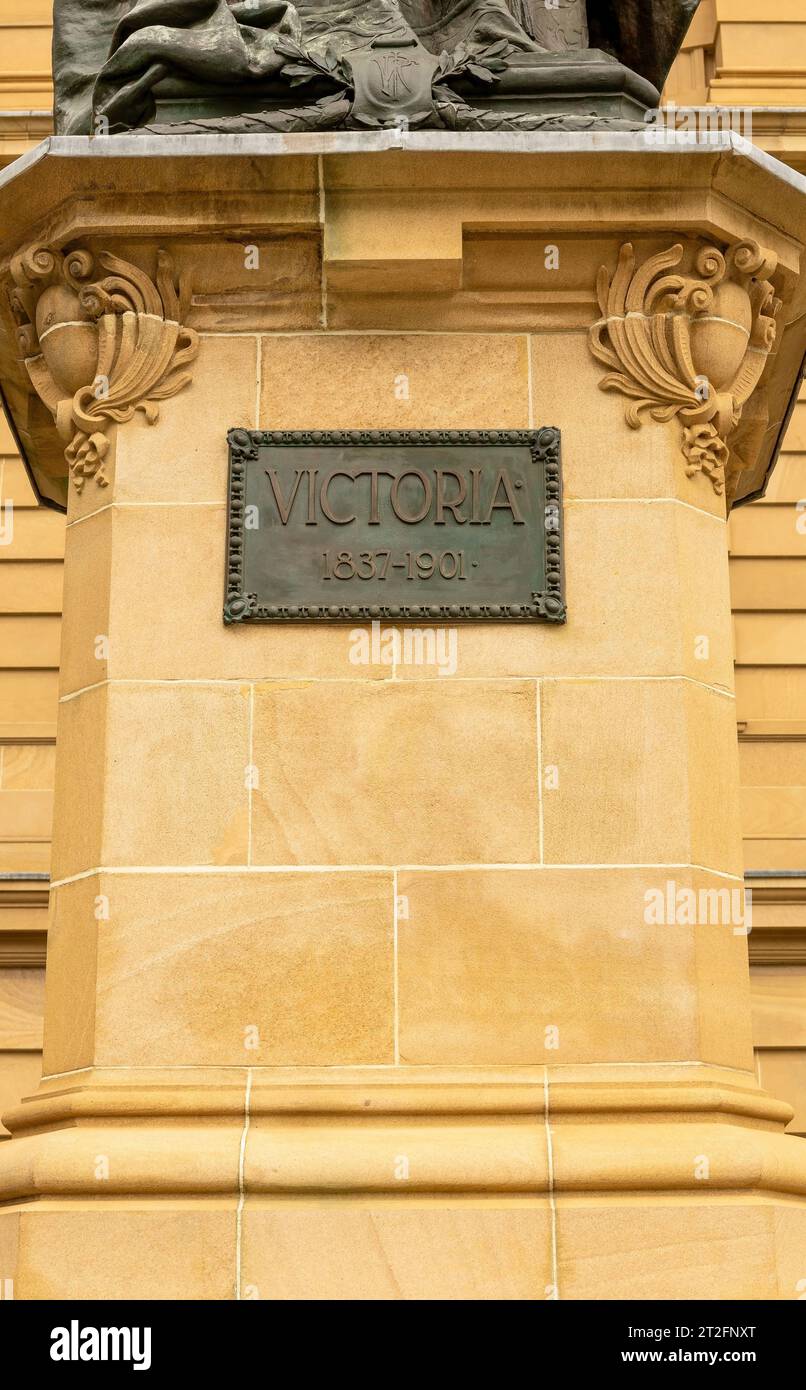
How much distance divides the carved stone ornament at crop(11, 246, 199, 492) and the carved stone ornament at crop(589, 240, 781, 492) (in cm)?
166

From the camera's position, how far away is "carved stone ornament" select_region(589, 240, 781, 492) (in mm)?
8320

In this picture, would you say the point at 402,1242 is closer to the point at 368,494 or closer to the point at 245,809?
the point at 245,809

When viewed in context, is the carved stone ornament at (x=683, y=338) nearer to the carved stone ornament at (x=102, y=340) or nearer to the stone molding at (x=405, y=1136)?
the carved stone ornament at (x=102, y=340)

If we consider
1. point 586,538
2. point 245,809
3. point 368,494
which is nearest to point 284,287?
point 368,494

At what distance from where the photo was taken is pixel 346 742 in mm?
7863

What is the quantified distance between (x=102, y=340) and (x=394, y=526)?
1399 mm

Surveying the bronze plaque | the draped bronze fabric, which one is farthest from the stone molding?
the draped bronze fabric

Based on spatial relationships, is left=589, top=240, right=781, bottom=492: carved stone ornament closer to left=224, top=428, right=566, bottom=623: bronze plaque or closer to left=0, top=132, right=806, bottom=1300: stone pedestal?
left=0, top=132, right=806, bottom=1300: stone pedestal

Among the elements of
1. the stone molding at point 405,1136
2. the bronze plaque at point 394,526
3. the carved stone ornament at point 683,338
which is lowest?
the stone molding at point 405,1136

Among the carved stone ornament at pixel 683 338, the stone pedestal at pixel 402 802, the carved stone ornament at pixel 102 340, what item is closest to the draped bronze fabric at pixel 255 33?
the stone pedestal at pixel 402 802

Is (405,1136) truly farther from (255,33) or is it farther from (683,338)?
(255,33)

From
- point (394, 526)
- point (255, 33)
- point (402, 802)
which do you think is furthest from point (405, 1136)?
point (255, 33)

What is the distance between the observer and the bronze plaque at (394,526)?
7992 millimetres

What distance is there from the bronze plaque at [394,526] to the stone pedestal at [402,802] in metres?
0.10
